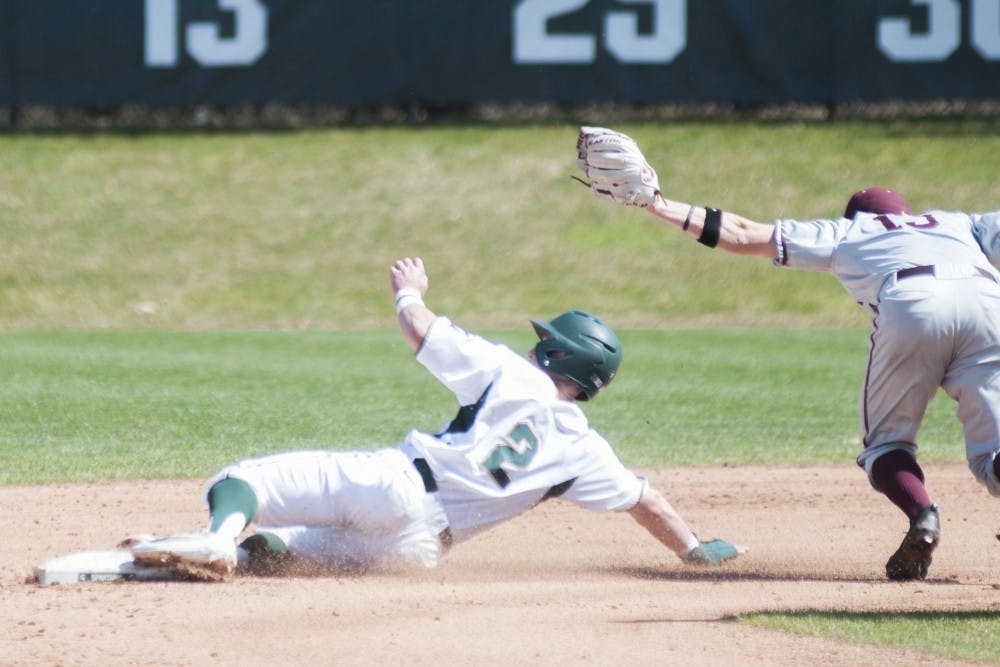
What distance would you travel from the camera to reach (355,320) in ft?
47.7

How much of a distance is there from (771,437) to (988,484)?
12.3 feet

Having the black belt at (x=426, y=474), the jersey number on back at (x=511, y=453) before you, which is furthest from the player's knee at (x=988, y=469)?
the black belt at (x=426, y=474)

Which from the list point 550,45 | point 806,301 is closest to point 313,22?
point 550,45

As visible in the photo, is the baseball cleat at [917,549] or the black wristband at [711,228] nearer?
the baseball cleat at [917,549]

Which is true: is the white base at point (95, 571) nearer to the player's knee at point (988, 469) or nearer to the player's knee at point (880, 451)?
the player's knee at point (880, 451)

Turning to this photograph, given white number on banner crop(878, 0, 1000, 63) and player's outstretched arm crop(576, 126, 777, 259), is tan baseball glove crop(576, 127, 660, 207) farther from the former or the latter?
white number on banner crop(878, 0, 1000, 63)

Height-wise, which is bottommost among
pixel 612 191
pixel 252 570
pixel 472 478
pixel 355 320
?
pixel 355 320

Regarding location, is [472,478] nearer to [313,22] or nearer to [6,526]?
[6,526]

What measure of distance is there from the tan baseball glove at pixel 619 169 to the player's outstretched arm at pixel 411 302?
843 millimetres

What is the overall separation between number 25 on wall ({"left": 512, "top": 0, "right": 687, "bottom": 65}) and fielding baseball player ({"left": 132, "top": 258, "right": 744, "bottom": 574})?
517 inches

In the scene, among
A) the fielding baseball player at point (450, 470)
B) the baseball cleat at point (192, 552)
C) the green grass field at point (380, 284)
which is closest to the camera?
the baseball cleat at point (192, 552)

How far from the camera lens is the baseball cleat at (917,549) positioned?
5.63 m

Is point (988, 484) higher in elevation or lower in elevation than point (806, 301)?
higher

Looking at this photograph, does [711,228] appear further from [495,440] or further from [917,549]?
[917,549]
